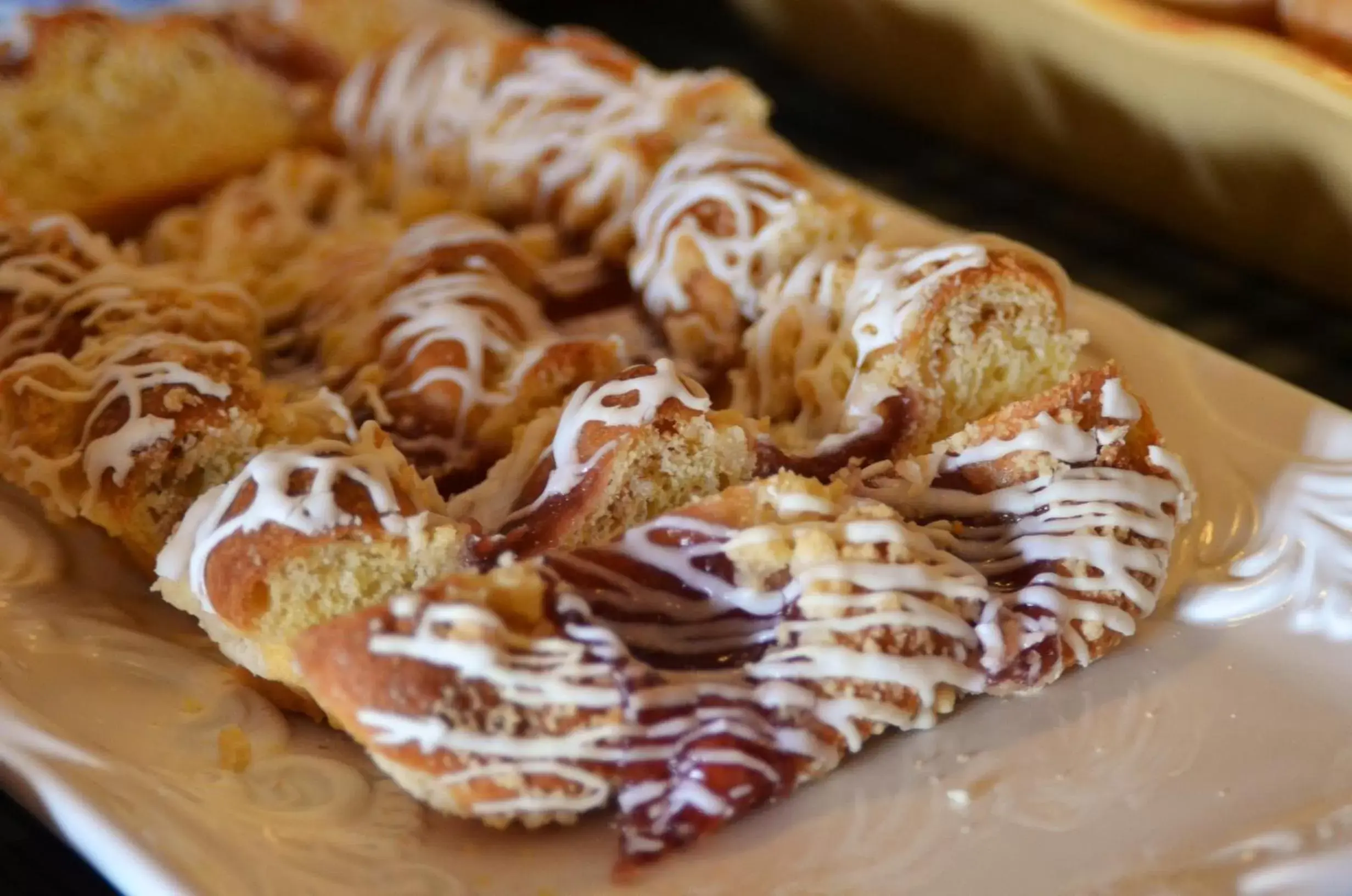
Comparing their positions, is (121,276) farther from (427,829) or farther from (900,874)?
(900,874)

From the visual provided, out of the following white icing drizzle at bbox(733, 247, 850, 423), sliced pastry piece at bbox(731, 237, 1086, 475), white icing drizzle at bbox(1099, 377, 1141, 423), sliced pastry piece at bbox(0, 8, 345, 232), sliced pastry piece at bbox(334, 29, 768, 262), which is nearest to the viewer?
white icing drizzle at bbox(1099, 377, 1141, 423)

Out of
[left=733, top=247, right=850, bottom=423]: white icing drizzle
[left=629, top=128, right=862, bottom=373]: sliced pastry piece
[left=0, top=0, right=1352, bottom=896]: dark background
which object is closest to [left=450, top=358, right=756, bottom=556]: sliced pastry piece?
[left=733, top=247, right=850, bottom=423]: white icing drizzle

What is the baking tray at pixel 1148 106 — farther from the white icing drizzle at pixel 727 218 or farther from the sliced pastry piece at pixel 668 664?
the sliced pastry piece at pixel 668 664

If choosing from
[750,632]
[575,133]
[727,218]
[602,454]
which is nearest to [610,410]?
[602,454]

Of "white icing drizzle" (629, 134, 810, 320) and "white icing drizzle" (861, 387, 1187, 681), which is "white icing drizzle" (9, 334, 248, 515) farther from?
"white icing drizzle" (861, 387, 1187, 681)

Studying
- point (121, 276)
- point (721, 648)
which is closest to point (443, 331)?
point (121, 276)

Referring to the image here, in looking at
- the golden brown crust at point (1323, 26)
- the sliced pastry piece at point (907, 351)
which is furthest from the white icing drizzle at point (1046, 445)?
the golden brown crust at point (1323, 26)

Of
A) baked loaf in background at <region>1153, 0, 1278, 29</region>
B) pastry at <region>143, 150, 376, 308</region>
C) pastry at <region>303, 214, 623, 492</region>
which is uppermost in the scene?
baked loaf in background at <region>1153, 0, 1278, 29</region>

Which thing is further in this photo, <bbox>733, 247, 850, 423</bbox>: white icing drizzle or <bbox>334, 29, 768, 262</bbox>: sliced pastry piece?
<bbox>334, 29, 768, 262</bbox>: sliced pastry piece
